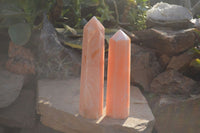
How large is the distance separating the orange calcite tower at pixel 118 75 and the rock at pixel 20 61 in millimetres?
755

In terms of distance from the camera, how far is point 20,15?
5.90 feet

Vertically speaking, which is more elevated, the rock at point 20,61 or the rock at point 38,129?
the rock at point 20,61

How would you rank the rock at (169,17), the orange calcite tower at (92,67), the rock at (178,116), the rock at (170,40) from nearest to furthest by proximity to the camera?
the orange calcite tower at (92,67) < the rock at (178,116) < the rock at (170,40) < the rock at (169,17)

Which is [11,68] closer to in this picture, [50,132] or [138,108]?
[50,132]

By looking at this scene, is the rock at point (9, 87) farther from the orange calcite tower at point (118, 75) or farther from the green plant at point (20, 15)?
the orange calcite tower at point (118, 75)

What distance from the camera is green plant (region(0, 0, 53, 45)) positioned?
1.71 meters

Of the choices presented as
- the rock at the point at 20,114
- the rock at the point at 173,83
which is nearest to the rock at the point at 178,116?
the rock at the point at 173,83

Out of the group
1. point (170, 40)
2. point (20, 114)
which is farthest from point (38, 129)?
point (170, 40)

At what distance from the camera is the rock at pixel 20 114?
1558 millimetres

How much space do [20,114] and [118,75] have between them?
77 cm

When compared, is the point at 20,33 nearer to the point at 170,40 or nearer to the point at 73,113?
the point at 73,113

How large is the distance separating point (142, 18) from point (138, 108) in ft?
3.42

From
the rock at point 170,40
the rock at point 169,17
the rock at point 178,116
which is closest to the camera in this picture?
the rock at point 178,116

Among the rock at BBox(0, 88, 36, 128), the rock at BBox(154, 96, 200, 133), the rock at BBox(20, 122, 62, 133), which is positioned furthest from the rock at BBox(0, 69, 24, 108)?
the rock at BBox(154, 96, 200, 133)
